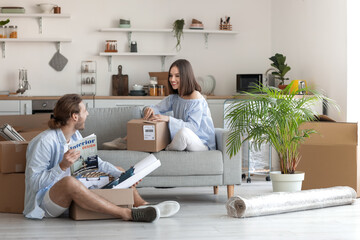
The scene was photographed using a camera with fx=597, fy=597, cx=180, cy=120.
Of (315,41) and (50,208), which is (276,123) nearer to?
(50,208)

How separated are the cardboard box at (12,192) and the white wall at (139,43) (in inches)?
135

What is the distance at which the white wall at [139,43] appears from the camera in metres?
7.37

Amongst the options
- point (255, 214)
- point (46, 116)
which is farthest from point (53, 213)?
point (46, 116)

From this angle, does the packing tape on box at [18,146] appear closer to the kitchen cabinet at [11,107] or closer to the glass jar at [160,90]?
the kitchen cabinet at [11,107]

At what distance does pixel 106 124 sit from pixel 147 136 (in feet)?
2.08

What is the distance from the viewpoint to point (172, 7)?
24.7ft

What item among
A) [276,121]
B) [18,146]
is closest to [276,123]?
[276,121]

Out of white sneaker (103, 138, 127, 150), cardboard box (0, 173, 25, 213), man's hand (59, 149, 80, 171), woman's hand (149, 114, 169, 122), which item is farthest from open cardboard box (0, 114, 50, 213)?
woman's hand (149, 114, 169, 122)

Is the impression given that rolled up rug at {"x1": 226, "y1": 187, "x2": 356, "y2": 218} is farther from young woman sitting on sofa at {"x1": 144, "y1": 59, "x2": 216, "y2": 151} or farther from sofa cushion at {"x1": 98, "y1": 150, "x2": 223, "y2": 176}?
young woman sitting on sofa at {"x1": 144, "y1": 59, "x2": 216, "y2": 151}

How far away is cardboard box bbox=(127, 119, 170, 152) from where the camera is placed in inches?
177

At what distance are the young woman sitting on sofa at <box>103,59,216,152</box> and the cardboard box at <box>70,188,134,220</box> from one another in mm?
855

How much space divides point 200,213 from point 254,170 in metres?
2.14

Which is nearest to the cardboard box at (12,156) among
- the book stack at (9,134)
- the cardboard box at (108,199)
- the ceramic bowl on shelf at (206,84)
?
the book stack at (9,134)

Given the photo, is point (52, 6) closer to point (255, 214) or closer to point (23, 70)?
point (23, 70)
